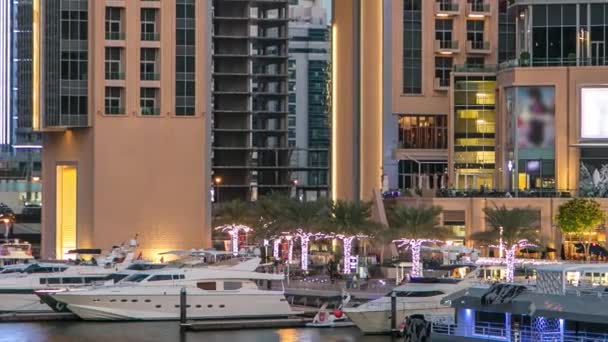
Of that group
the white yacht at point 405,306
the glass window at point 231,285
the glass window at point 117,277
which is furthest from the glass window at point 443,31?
the white yacht at point 405,306

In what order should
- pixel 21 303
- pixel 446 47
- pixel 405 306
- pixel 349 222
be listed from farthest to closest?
pixel 446 47
pixel 349 222
pixel 21 303
pixel 405 306

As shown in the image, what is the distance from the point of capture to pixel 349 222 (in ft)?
297

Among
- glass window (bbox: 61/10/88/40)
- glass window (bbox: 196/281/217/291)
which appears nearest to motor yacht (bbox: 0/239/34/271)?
glass window (bbox: 61/10/88/40)

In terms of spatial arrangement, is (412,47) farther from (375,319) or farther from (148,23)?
(375,319)

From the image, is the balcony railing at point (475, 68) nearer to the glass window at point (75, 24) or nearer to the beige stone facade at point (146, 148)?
the beige stone facade at point (146, 148)

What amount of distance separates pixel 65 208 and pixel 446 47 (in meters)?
26.1

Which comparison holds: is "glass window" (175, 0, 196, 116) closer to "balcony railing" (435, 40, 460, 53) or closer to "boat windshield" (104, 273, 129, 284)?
"balcony railing" (435, 40, 460, 53)

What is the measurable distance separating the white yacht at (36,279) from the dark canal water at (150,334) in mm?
4028

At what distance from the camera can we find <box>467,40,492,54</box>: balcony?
110 metres

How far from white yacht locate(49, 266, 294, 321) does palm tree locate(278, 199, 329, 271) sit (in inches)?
655

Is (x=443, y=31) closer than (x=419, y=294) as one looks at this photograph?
No

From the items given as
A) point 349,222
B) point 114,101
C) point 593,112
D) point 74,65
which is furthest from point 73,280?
point 593,112

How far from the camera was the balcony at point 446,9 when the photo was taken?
361 feet

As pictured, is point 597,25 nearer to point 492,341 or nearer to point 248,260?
point 248,260
